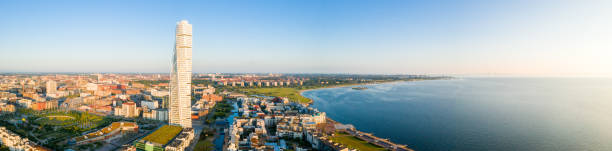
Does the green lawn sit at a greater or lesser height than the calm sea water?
greater

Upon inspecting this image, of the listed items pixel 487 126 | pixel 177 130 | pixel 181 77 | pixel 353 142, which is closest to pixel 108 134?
pixel 177 130

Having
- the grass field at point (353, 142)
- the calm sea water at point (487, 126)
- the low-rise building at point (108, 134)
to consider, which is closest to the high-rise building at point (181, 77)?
the low-rise building at point (108, 134)

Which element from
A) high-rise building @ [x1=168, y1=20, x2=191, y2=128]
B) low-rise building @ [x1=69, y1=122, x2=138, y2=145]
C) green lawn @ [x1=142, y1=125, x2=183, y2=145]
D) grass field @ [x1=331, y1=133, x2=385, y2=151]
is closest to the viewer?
green lawn @ [x1=142, y1=125, x2=183, y2=145]

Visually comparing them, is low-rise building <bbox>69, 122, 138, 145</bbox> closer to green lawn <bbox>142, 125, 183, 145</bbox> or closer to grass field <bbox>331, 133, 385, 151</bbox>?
green lawn <bbox>142, 125, 183, 145</bbox>

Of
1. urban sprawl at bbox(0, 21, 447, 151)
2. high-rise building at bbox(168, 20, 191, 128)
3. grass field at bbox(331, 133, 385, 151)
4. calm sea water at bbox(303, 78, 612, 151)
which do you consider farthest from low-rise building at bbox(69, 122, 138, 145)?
calm sea water at bbox(303, 78, 612, 151)

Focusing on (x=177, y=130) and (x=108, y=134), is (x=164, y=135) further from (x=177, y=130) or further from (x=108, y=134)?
(x=108, y=134)

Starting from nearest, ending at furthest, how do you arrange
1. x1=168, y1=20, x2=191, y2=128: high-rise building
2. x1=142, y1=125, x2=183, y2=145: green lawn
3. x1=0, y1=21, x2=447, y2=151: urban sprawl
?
x1=142, y1=125, x2=183, y2=145: green lawn < x1=0, y1=21, x2=447, y2=151: urban sprawl < x1=168, y1=20, x2=191, y2=128: high-rise building

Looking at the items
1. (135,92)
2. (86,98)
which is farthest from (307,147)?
(135,92)

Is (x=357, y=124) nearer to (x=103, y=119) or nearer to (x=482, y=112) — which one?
(x=482, y=112)
